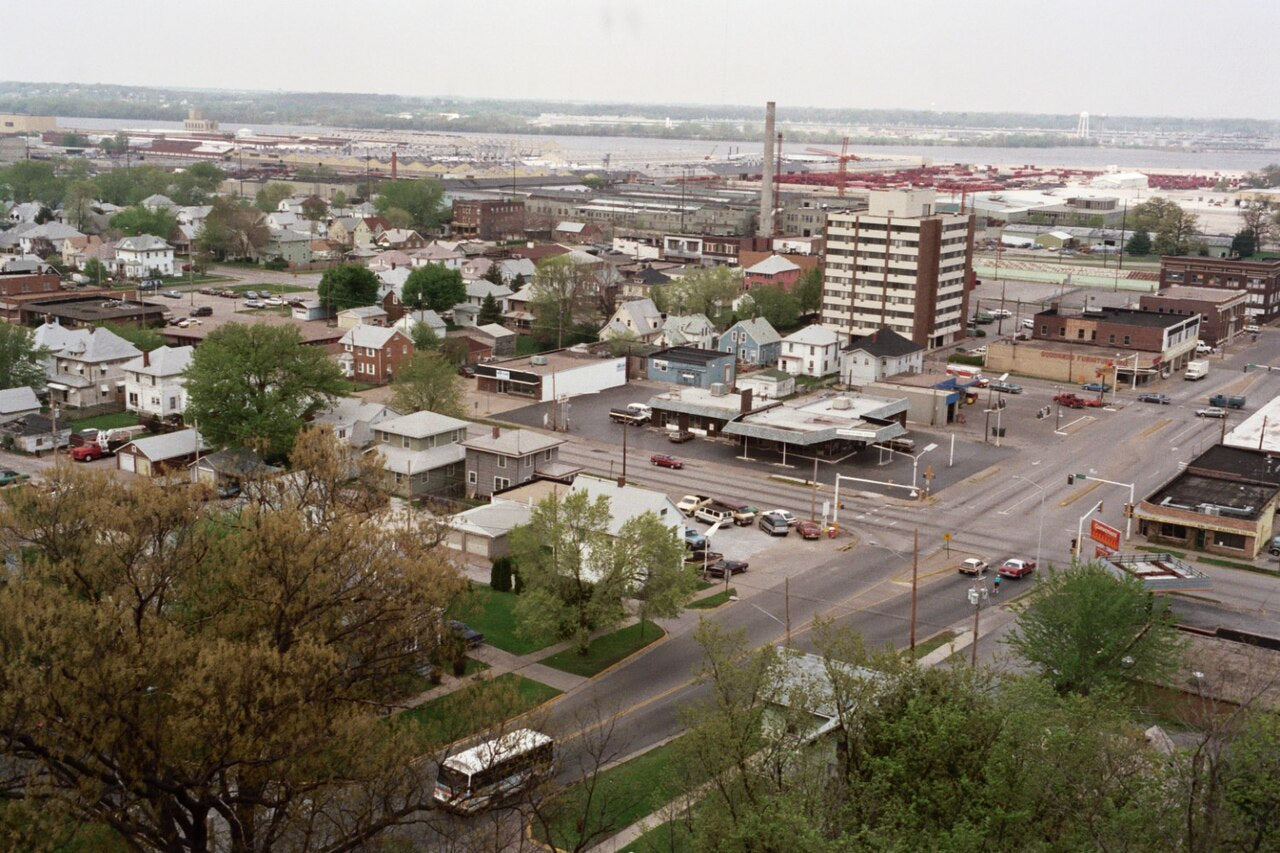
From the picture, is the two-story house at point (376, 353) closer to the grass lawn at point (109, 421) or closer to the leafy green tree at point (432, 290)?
the grass lawn at point (109, 421)

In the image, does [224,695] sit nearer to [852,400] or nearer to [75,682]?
[75,682]

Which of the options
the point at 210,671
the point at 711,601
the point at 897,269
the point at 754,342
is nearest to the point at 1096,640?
the point at 711,601

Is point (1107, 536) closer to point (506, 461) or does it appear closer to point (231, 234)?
point (506, 461)

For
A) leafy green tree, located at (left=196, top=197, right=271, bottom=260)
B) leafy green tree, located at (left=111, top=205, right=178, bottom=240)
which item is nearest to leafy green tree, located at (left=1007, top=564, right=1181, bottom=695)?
leafy green tree, located at (left=196, top=197, right=271, bottom=260)

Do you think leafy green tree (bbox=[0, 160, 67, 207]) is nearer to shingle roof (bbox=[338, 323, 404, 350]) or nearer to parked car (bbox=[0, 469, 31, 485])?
shingle roof (bbox=[338, 323, 404, 350])

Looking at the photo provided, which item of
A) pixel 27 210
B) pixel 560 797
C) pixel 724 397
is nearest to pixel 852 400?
pixel 724 397

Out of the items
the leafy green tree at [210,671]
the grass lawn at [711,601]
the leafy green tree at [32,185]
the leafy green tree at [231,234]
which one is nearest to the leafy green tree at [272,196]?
the leafy green tree at [32,185]
